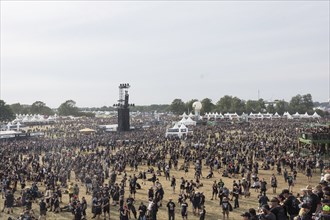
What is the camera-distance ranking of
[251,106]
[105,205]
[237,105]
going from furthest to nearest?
[251,106], [237,105], [105,205]

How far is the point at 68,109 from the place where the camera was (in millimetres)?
157875

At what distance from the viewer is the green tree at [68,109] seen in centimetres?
15662

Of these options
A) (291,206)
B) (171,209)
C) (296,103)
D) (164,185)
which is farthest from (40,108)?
(291,206)

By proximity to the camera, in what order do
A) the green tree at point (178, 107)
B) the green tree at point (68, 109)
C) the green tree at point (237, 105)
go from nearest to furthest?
the green tree at point (237, 105)
the green tree at point (178, 107)
the green tree at point (68, 109)

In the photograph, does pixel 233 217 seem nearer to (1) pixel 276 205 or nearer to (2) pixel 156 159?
(1) pixel 276 205

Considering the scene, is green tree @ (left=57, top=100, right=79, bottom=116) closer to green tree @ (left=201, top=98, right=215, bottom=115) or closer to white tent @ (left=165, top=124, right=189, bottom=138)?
green tree @ (left=201, top=98, right=215, bottom=115)

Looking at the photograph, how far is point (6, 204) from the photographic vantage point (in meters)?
17.5

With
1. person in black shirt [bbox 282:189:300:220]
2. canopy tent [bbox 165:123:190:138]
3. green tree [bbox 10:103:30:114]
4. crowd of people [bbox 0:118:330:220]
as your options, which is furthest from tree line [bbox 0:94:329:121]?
person in black shirt [bbox 282:189:300:220]

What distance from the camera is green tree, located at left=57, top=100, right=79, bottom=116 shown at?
514 ft

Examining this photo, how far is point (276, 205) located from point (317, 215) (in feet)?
3.12

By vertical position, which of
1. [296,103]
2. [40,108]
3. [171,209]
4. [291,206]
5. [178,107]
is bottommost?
Answer: [171,209]

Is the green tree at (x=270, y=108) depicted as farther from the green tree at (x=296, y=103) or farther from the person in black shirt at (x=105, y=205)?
the person in black shirt at (x=105, y=205)

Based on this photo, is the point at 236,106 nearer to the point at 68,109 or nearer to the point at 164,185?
the point at 68,109

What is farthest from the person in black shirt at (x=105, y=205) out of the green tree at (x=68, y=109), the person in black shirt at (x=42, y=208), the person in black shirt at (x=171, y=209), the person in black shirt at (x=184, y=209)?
the green tree at (x=68, y=109)
